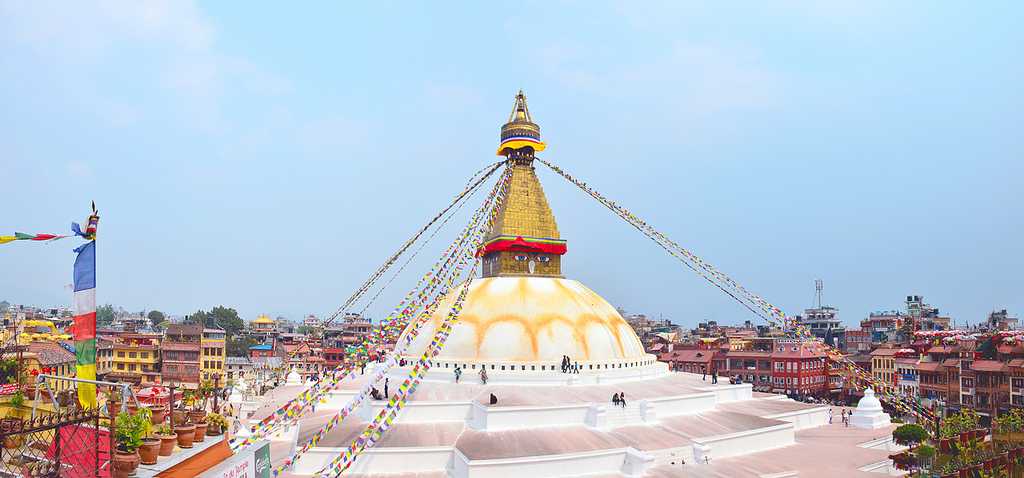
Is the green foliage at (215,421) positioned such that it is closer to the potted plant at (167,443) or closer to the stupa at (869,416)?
the potted plant at (167,443)

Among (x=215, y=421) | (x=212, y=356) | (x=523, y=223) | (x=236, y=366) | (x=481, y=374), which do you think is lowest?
(x=236, y=366)

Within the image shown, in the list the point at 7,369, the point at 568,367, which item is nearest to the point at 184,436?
the point at 568,367

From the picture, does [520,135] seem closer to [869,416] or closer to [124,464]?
[869,416]

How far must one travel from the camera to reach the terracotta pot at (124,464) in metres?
7.38

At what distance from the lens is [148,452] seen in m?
7.88

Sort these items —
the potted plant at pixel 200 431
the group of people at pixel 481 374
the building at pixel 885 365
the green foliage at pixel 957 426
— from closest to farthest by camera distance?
the potted plant at pixel 200 431 → the green foliage at pixel 957 426 → the group of people at pixel 481 374 → the building at pixel 885 365

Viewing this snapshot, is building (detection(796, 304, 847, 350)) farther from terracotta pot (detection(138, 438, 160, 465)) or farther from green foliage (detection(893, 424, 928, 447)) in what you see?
terracotta pot (detection(138, 438, 160, 465))

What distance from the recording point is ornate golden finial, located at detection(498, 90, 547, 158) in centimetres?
2644

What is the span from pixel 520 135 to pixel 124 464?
2071 centimetres

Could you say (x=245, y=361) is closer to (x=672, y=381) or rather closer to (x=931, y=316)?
(x=672, y=381)

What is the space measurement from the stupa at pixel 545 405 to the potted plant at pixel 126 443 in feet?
26.1

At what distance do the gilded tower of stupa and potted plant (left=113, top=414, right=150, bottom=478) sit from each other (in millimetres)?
17581

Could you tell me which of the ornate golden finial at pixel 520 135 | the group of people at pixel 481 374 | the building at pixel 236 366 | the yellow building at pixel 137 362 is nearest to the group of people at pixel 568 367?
the group of people at pixel 481 374

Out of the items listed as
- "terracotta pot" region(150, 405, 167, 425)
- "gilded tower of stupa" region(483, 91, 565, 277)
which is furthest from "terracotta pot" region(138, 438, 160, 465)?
"gilded tower of stupa" region(483, 91, 565, 277)
